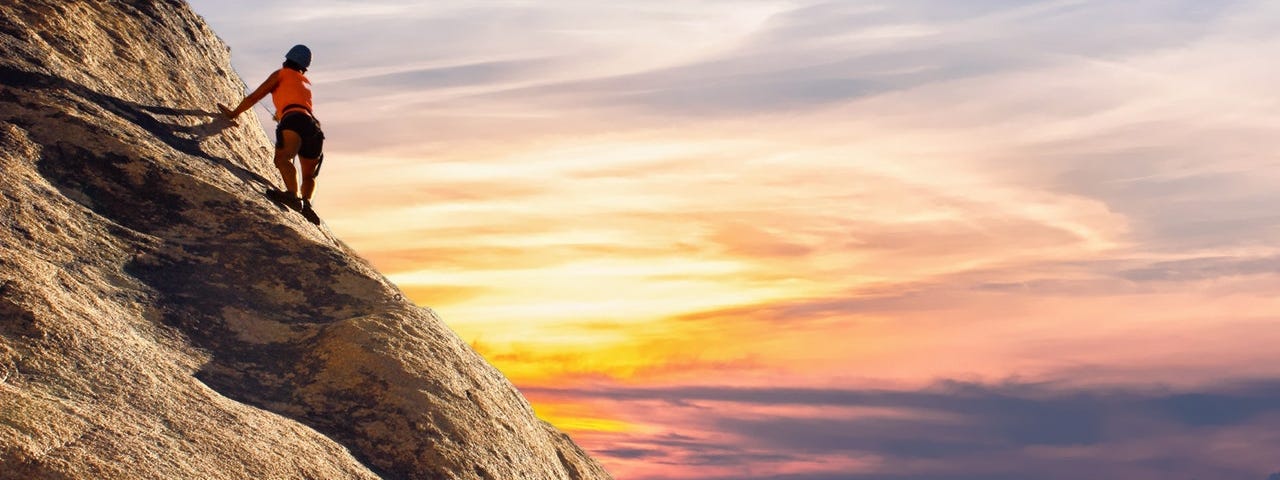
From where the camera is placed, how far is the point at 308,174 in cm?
1956

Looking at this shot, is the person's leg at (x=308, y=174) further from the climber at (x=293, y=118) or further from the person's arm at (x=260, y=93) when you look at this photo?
the person's arm at (x=260, y=93)

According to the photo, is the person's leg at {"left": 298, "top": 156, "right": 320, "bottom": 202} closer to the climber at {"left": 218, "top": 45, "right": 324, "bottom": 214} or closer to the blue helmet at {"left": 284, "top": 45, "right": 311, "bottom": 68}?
the climber at {"left": 218, "top": 45, "right": 324, "bottom": 214}

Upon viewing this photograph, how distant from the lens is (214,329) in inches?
588

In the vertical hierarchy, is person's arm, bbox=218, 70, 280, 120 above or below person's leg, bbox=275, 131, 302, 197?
above

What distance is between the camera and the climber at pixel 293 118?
61.8 feet

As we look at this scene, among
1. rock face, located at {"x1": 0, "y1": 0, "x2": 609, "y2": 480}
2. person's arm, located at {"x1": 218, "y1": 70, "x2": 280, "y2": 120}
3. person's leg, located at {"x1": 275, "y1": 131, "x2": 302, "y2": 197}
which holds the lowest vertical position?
rock face, located at {"x1": 0, "y1": 0, "x2": 609, "y2": 480}

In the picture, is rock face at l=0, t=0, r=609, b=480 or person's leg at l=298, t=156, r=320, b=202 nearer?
rock face at l=0, t=0, r=609, b=480

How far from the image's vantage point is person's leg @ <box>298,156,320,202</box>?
19.4 metres

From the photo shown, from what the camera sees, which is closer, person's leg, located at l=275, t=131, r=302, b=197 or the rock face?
the rock face

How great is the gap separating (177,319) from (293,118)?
16.8 ft

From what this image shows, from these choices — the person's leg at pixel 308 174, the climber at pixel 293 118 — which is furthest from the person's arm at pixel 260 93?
the person's leg at pixel 308 174

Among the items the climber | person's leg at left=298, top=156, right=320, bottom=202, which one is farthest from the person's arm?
person's leg at left=298, top=156, right=320, bottom=202

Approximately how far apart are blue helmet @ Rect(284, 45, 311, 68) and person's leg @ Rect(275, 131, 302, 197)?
3.64 ft

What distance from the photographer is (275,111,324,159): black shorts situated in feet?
62.3
